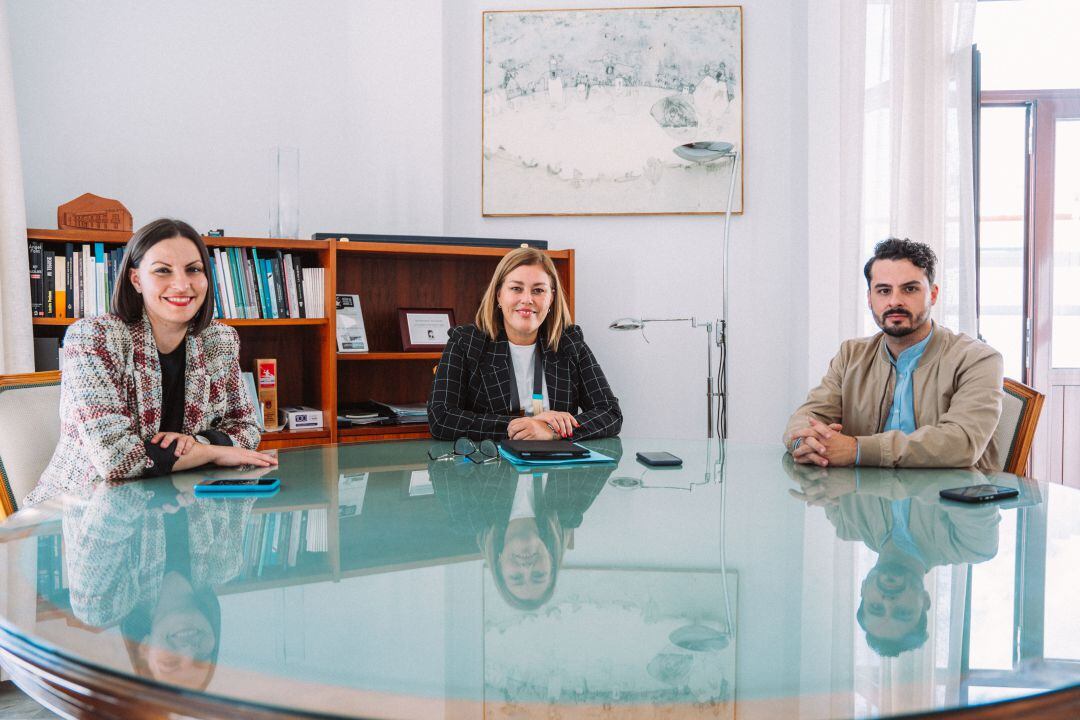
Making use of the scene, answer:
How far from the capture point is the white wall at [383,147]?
10.7 ft

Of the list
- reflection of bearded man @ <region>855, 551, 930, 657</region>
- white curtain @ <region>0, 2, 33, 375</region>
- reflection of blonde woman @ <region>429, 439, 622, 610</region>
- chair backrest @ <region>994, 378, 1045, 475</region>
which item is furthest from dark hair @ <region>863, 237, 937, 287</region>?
white curtain @ <region>0, 2, 33, 375</region>

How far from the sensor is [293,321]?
3.23 m

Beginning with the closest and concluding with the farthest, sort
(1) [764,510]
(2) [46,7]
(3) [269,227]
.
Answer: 1. (1) [764,510]
2. (2) [46,7]
3. (3) [269,227]

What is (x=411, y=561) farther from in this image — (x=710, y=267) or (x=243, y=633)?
(x=710, y=267)

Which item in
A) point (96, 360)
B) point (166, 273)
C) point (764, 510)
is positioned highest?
point (166, 273)

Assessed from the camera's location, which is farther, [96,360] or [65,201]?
[65,201]

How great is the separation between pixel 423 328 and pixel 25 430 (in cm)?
188

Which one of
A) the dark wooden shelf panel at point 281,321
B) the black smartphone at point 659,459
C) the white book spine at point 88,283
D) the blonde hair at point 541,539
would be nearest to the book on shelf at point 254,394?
the dark wooden shelf panel at point 281,321

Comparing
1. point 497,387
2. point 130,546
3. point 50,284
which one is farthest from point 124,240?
point 130,546

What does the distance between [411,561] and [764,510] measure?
0.67 metres

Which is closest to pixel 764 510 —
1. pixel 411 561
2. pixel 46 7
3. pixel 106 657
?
pixel 411 561

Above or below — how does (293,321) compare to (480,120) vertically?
below

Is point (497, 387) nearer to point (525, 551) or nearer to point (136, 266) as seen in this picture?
point (136, 266)

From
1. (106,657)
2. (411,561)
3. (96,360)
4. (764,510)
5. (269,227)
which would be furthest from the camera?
(269,227)
